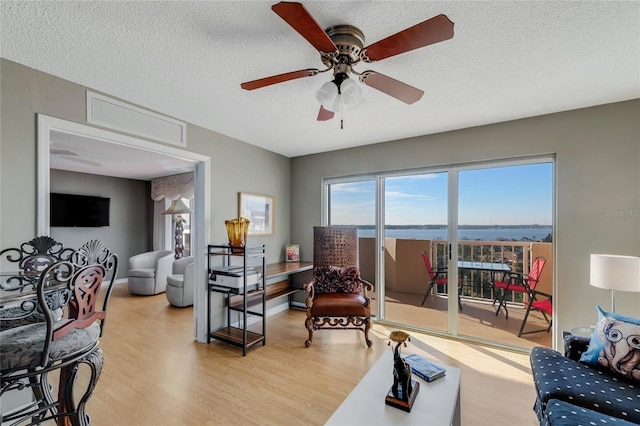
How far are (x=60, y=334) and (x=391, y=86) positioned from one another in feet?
7.11

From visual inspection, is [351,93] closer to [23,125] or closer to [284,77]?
[284,77]

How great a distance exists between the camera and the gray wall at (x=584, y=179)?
2418 mm

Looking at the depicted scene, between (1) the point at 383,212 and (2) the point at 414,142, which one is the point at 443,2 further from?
(1) the point at 383,212

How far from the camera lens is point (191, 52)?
176 centimetres

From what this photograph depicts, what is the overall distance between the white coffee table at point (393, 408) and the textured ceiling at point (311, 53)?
2.02 m

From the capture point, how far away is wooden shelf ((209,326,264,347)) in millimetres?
2898

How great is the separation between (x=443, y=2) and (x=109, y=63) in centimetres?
209

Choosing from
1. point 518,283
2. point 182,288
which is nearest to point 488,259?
point 518,283

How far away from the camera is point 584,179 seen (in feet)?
8.48

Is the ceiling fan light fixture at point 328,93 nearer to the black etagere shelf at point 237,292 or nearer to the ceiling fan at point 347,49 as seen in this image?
the ceiling fan at point 347,49

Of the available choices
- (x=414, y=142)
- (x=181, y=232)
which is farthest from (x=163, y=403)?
(x=181, y=232)

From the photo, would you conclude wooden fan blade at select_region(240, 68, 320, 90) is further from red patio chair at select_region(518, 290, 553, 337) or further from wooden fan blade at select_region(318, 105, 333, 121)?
red patio chair at select_region(518, 290, 553, 337)

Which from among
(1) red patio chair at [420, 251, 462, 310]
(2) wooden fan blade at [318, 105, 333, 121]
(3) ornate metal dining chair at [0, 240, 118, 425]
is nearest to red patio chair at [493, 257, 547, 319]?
(1) red patio chair at [420, 251, 462, 310]

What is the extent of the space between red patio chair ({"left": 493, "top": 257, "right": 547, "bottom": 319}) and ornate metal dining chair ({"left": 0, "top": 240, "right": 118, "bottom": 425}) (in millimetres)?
3716
